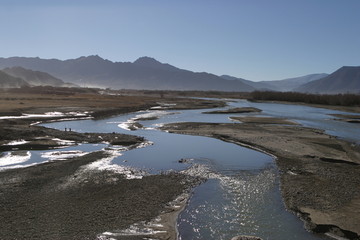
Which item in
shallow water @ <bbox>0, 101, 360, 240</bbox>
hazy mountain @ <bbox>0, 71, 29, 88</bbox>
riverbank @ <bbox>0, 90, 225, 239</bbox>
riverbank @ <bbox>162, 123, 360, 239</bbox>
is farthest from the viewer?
hazy mountain @ <bbox>0, 71, 29, 88</bbox>

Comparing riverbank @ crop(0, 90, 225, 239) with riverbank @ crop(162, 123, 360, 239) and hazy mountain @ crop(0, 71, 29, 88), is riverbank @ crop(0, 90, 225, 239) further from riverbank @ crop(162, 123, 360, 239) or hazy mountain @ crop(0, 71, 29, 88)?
hazy mountain @ crop(0, 71, 29, 88)

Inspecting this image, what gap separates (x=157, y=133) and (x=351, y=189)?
19.7m

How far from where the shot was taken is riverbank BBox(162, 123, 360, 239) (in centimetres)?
1076

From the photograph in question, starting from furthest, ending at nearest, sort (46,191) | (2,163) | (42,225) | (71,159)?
(71,159), (2,163), (46,191), (42,225)

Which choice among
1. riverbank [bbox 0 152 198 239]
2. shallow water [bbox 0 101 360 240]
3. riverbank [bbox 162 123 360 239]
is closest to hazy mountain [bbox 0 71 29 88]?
riverbank [bbox 162 123 360 239]

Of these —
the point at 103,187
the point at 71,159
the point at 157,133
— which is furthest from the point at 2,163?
the point at 157,133

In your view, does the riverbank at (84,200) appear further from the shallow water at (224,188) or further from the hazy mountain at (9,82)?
the hazy mountain at (9,82)

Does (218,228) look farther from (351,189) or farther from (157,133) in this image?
(157,133)

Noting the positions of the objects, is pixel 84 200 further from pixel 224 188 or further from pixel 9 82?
pixel 9 82

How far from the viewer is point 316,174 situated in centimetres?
1614

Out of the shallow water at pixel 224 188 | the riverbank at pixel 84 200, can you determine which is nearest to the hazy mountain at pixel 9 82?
the shallow water at pixel 224 188

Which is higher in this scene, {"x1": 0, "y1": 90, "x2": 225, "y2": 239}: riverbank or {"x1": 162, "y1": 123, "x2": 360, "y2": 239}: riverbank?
{"x1": 162, "y1": 123, "x2": 360, "y2": 239}: riverbank

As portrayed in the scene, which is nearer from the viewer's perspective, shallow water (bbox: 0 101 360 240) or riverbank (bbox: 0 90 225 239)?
riverbank (bbox: 0 90 225 239)

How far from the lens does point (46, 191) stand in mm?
12969
